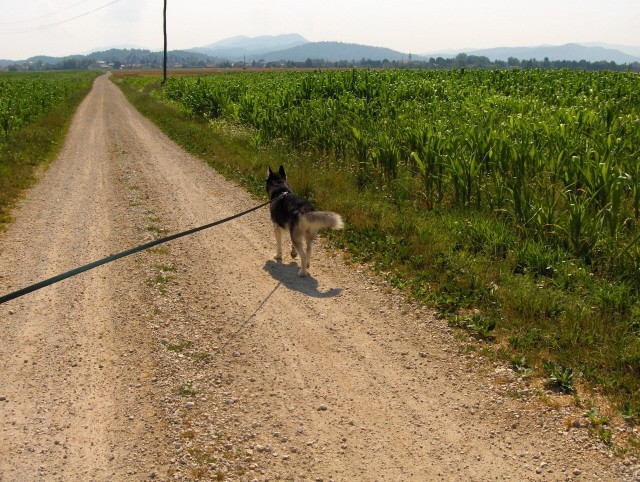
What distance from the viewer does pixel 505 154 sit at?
8.96 meters

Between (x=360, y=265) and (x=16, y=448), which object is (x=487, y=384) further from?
(x=16, y=448)

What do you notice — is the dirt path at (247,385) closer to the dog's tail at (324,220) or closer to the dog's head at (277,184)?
the dog's tail at (324,220)

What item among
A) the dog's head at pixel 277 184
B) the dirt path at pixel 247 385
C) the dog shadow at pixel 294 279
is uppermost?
the dog's head at pixel 277 184

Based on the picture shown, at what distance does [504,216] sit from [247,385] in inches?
207

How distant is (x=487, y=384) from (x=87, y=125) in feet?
84.1

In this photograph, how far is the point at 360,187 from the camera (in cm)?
1130

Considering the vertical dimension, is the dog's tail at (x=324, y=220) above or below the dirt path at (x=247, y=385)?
above

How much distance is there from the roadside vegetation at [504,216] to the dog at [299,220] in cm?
105

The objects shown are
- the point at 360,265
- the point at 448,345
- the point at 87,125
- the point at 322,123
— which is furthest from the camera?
the point at 87,125

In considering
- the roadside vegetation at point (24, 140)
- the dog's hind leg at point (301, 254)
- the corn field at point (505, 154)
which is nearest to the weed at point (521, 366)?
the corn field at point (505, 154)

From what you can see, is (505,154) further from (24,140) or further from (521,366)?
(24,140)

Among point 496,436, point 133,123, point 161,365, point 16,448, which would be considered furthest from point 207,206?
point 133,123

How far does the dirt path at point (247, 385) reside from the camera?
154 inches

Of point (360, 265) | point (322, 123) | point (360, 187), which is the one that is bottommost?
point (360, 265)
